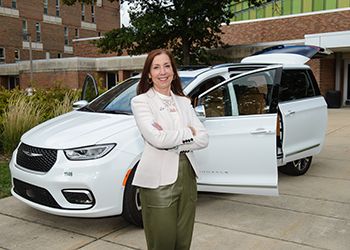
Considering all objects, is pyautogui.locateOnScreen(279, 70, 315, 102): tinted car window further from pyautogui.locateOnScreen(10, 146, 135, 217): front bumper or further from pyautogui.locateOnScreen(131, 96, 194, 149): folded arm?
pyautogui.locateOnScreen(131, 96, 194, 149): folded arm

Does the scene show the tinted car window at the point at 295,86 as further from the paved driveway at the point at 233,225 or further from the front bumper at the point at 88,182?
the front bumper at the point at 88,182

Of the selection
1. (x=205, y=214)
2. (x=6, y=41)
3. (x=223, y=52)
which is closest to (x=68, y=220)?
(x=205, y=214)

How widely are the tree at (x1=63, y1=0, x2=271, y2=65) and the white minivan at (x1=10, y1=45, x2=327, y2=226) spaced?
12.2 meters

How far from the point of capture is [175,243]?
2756 millimetres

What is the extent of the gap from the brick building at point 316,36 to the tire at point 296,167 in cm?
1334

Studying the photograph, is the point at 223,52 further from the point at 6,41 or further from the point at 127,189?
the point at 6,41

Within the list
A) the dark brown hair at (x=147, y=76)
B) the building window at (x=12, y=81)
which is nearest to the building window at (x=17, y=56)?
the building window at (x=12, y=81)

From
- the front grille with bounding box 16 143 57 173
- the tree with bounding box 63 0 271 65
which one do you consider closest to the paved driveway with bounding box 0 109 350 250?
the front grille with bounding box 16 143 57 173

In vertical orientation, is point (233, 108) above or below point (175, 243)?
above

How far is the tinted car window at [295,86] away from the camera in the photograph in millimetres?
6016

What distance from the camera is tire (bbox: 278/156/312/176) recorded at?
21.2ft

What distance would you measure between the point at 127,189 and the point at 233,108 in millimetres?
1678

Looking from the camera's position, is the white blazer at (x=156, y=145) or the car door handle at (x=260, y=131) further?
the car door handle at (x=260, y=131)

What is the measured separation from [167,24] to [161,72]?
50.8ft
